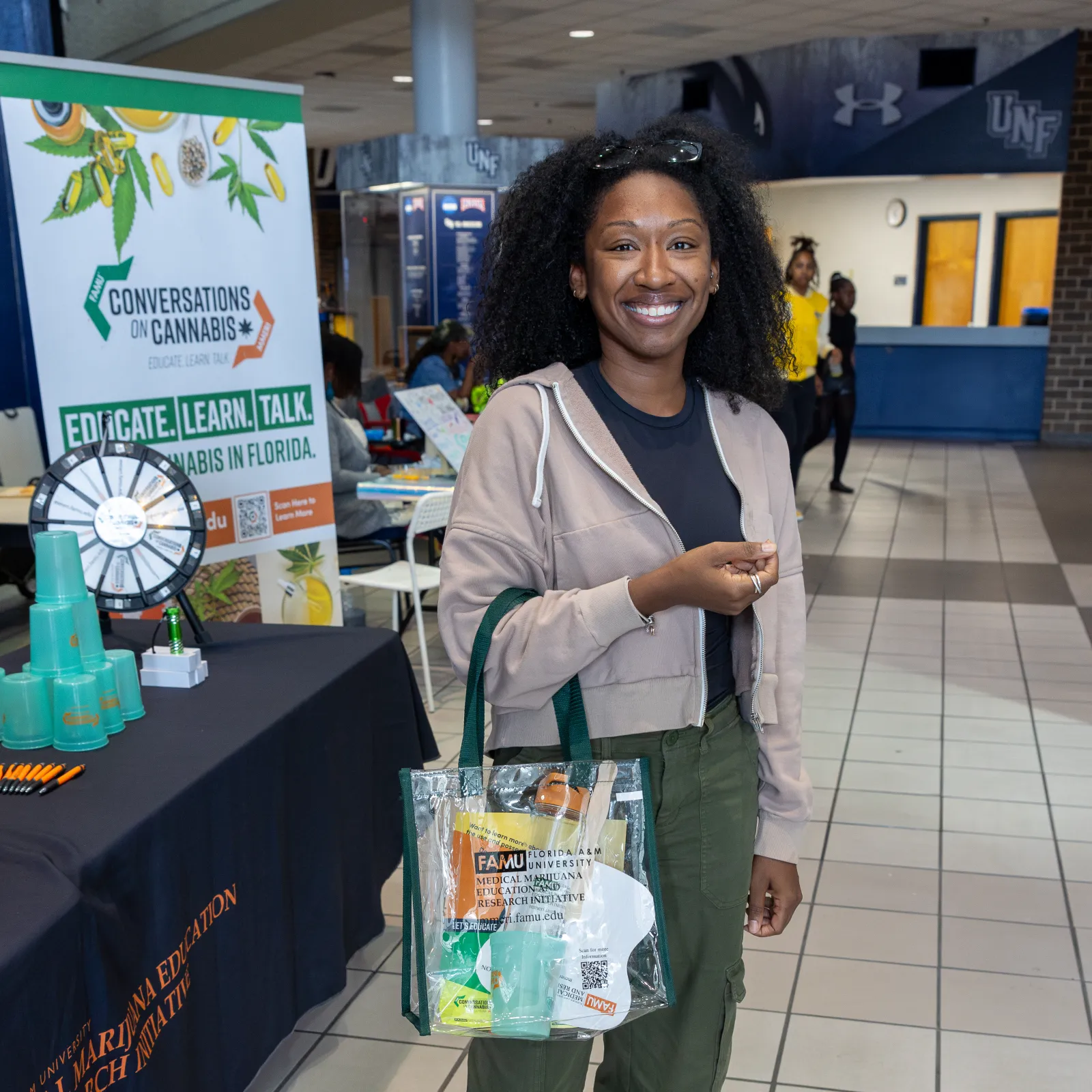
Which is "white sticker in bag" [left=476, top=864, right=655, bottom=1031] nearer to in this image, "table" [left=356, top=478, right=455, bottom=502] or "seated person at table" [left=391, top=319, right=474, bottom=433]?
"table" [left=356, top=478, right=455, bottom=502]

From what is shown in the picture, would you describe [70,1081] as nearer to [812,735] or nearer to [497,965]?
[497,965]

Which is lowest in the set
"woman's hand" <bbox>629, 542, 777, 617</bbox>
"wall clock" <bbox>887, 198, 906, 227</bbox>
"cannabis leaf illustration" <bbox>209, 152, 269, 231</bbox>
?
"woman's hand" <bbox>629, 542, 777, 617</bbox>

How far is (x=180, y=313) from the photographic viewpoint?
10.4 feet

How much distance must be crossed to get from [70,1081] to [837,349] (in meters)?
8.21

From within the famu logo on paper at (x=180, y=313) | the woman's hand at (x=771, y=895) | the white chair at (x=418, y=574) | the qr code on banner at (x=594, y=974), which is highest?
the famu logo on paper at (x=180, y=313)

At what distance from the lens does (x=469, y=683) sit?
4.23 ft

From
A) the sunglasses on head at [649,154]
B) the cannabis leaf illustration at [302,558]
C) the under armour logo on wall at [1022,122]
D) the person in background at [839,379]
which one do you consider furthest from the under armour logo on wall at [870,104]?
the sunglasses on head at [649,154]

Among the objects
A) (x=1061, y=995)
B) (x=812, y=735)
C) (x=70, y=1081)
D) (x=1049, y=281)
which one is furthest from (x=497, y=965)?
(x=1049, y=281)

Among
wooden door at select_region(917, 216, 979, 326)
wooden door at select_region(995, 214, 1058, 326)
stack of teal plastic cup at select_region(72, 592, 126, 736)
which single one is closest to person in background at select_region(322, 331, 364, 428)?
stack of teal plastic cup at select_region(72, 592, 126, 736)

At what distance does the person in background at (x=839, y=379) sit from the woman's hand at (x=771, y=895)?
290 inches

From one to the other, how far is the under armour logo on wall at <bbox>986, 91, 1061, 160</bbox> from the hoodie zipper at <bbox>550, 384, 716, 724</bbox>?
436 inches

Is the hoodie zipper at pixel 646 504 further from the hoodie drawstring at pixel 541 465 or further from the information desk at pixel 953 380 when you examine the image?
the information desk at pixel 953 380

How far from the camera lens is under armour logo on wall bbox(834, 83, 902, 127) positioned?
1105 cm

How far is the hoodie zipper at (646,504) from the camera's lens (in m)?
1.34
